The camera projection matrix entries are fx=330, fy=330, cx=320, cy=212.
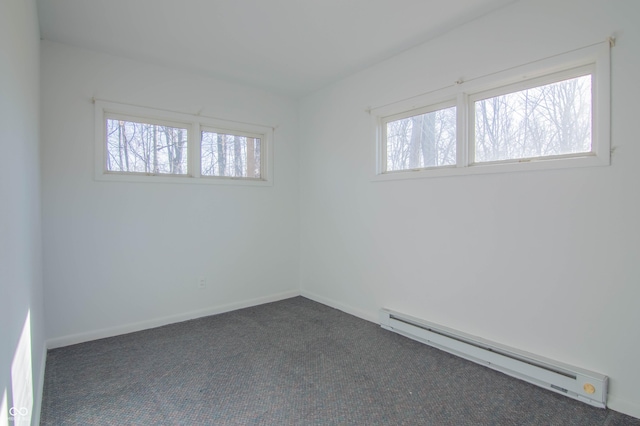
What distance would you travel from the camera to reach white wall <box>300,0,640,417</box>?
1948mm

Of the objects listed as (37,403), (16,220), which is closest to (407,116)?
(16,220)

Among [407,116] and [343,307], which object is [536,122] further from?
[343,307]

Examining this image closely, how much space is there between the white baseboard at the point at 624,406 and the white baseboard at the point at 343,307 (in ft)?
5.91

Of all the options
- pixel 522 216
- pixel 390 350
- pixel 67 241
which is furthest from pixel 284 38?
pixel 390 350

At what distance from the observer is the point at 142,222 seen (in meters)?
3.25

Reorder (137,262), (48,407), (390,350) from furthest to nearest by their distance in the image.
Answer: (137,262) < (390,350) < (48,407)

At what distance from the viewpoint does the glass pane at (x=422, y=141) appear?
286 centimetres

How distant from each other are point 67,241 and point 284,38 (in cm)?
256

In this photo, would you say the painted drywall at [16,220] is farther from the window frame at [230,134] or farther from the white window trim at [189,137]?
the window frame at [230,134]

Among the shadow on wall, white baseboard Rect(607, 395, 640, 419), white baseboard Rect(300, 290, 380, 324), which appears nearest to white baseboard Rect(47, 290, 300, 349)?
white baseboard Rect(300, 290, 380, 324)

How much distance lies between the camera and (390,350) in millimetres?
2766

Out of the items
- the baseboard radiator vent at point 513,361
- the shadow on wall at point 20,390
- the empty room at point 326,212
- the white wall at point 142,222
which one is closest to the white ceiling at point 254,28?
the empty room at point 326,212

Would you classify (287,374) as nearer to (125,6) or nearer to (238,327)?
(238,327)

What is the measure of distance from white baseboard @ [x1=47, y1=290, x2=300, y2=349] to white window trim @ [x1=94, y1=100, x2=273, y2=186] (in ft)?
4.56
